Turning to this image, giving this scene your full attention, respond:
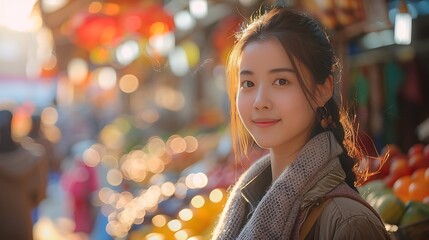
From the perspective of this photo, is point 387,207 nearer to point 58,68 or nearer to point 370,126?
point 370,126

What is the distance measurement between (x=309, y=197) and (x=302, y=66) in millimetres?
374

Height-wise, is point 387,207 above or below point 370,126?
above

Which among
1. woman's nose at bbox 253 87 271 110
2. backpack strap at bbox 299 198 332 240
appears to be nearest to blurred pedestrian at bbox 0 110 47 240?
woman's nose at bbox 253 87 271 110

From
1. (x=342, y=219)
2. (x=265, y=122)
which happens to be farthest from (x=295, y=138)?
(x=342, y=219)

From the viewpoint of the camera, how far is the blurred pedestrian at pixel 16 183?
4371 millimetres

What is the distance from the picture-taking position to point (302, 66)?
1.78 meters

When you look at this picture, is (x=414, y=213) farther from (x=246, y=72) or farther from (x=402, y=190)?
(x=246, y=72)

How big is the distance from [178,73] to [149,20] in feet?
7.57

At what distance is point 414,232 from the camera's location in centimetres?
251

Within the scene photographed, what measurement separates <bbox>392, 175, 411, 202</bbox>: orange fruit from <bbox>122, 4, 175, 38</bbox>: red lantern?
11.5ft

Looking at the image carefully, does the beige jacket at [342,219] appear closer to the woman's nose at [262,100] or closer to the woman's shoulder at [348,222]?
the woman's shoulder at [348,222]

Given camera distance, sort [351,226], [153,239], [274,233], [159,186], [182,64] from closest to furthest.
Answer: [351,226], [274,233], [153,239], [159,186], [182,64]

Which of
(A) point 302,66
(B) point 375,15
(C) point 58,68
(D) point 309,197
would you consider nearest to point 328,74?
(A) point 302,66

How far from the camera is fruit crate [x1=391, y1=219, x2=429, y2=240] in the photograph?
250 centimetres
